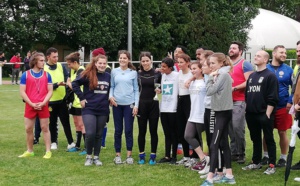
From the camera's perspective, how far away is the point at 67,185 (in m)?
6.89

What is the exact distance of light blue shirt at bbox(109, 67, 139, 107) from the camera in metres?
8.25

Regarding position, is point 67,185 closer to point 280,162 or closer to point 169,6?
point 280,162

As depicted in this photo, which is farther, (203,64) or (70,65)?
(70,65)

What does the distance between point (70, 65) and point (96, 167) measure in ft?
7.39

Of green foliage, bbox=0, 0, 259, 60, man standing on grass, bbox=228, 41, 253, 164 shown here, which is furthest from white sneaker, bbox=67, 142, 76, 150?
green foliage, bbox=0, 0, 259, 60

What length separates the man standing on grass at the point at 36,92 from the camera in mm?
8672

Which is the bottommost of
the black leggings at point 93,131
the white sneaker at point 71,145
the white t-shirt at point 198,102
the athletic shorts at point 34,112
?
the white sneaker at point 71,145

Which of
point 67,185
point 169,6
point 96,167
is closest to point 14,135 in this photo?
point 96,167

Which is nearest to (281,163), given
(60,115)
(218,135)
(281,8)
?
(218,135)

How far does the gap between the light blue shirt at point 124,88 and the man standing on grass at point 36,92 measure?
1253 mm

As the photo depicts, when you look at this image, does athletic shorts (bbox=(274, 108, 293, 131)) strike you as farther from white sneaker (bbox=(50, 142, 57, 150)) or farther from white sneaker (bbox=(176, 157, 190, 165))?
white sneaker (bbox=(50, 142, 57, 150))

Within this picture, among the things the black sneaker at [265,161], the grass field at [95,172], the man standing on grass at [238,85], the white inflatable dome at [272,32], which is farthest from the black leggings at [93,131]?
the white inflatable dome at [272,32]

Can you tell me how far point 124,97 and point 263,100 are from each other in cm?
225

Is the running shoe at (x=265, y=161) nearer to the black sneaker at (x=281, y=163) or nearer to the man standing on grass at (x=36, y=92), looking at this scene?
the black sneaker at (x=281, y=163)
